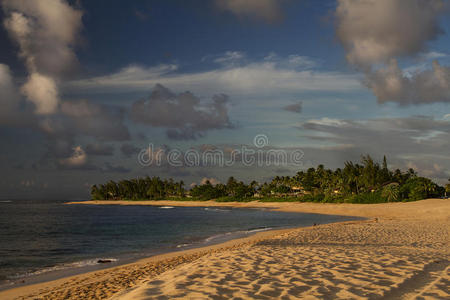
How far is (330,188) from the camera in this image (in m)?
98.8

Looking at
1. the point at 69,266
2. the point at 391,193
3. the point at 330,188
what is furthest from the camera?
the point at 330,188

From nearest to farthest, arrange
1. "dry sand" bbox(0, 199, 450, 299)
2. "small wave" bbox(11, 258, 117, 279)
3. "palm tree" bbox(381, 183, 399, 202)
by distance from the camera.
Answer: "dry sand" bbox(0, 199, 450, 299) → "small wave" bbox(11, 258, 117, 279) → "palm tree" bbox(381, 183, 399, 202)

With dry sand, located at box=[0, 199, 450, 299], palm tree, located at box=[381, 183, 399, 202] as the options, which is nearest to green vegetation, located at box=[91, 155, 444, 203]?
palm tree, located at box=[381, 183, 399, 202]

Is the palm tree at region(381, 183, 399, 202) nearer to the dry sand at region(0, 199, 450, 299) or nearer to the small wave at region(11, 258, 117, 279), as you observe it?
the dry sand at region(0, 199, 450, 299)

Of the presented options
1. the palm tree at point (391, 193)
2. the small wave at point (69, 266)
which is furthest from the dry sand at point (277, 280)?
the palm tree at point (391, 193)

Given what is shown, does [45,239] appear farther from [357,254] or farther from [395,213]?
[395,213]

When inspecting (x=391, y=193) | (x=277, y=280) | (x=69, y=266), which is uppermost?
(x=391, y=193)

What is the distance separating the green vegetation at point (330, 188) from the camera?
71.7 m

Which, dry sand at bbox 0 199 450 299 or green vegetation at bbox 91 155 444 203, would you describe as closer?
dry sand at bbox 0 199 450 299

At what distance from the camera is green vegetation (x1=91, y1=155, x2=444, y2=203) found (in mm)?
71688

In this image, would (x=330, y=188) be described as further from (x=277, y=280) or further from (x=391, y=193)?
(x=277, y=280)

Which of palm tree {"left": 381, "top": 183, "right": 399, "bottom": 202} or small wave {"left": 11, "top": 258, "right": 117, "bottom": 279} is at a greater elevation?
palm tree {"left": 381, "top": 183, "right": 399, "bottom": 202}

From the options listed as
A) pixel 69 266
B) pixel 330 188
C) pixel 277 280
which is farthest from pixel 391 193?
pixel 277 280

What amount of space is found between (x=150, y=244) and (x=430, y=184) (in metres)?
66.0
